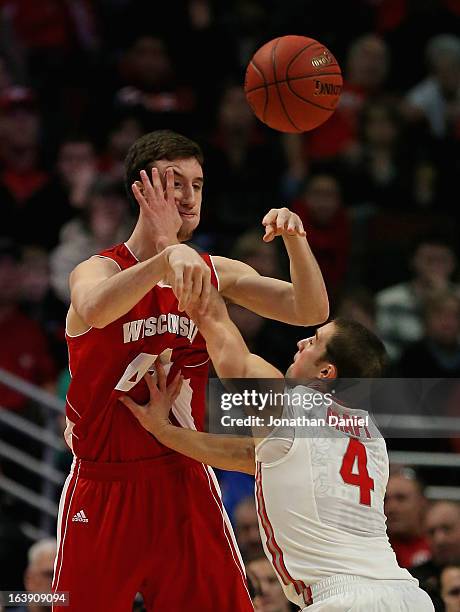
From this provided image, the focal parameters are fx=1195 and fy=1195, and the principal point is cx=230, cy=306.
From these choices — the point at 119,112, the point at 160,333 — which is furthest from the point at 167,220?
the point at 119,112

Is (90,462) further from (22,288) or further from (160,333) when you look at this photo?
(22,288)

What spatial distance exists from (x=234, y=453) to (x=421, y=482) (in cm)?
310

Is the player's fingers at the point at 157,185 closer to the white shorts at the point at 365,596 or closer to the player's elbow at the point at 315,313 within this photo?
the player's elbow at the point at 315,313

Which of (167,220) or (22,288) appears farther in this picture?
(22,288)

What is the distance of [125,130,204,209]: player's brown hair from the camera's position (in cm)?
523

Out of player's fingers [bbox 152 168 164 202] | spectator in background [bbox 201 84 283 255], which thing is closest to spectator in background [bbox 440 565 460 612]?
player's fingers [bbox 152 168 164 202]

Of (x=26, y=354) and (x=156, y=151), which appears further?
(x=26, y=354)

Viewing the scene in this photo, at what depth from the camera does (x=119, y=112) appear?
36.0 feet

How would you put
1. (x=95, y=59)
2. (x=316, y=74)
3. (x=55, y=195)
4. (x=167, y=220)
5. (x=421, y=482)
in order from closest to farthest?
(x=167, y=220)
(x=316, y=74)
(x=421, y=482)
(x=55, y=195)
(x=95, y=59)

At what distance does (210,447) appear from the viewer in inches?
202

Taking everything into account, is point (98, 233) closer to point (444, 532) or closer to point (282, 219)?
point (444, 532)

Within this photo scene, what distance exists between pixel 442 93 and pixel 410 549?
5328mm

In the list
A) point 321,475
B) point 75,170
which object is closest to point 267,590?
point 321,475

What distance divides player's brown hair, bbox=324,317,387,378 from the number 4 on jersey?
11.8 inches
